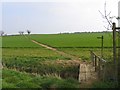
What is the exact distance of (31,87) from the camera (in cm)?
976

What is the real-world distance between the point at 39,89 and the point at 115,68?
233cm

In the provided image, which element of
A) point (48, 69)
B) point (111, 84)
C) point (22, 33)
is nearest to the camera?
point (111, 84)

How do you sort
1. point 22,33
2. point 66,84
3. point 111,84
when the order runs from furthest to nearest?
point 22,33
point 66,84
point 111,84

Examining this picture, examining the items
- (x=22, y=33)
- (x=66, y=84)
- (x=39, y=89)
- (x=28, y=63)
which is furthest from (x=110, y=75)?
(x=22, y=33)

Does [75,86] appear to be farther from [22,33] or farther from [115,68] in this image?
[22,33]

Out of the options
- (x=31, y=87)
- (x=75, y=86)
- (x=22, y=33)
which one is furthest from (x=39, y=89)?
(x=22, y=33)

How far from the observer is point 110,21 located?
9.76 metres

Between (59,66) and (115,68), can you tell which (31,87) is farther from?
(59,66)

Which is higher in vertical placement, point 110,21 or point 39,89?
point 110,21

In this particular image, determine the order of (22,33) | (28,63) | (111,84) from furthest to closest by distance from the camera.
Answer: (22,33), (28,63), (111,84)

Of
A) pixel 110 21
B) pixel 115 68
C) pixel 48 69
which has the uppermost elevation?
pixel 110 21

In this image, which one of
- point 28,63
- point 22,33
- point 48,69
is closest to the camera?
point 48,69

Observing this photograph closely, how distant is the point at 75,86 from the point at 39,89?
1131 mm

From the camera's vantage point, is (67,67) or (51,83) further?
(67,67)
